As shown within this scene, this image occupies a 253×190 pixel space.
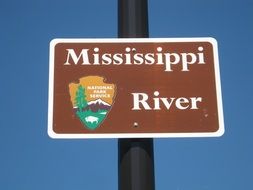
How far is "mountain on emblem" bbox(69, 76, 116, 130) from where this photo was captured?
181cm

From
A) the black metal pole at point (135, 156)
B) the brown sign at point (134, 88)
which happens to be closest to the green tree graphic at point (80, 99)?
the brown sign at point (134, 88)

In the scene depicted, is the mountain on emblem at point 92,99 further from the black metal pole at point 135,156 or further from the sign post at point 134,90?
the black metal pole at point 135,156

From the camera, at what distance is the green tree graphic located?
183 cm

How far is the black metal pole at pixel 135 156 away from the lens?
169cm

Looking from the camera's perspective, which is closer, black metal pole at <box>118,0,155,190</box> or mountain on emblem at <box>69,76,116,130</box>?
black metal pole at <box>118,0,155,190</box>

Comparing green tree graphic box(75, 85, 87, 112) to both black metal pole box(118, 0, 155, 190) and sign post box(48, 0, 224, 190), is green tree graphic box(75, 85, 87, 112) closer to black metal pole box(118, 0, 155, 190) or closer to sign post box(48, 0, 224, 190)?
sign post box(48, 0, 224, 190)

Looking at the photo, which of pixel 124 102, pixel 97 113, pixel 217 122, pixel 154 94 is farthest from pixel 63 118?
pixel 217 122

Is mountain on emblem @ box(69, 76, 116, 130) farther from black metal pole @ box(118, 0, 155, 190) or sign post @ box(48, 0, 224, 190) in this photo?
black metal pole @ box(118, 0, 155, 190)

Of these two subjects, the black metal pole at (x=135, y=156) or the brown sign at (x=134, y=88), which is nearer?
the black metal pole at (x=135, y=156)

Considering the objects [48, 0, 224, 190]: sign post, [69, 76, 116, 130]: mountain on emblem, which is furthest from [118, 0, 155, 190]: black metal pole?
[69, 76, 116, 130]: mountain on emblem

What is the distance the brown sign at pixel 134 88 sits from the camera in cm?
180

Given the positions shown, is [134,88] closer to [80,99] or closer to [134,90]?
[134,90]

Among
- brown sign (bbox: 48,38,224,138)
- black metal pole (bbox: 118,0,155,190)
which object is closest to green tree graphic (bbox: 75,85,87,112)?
brown sign (bbox: 48,38,224,138)

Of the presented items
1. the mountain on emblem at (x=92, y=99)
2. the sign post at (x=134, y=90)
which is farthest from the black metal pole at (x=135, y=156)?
the mountain on emblem at (x=92, y=99)
